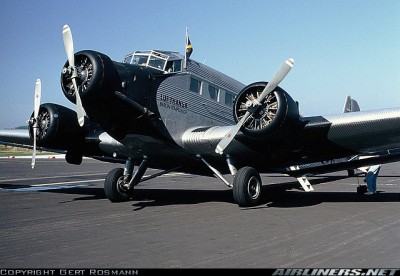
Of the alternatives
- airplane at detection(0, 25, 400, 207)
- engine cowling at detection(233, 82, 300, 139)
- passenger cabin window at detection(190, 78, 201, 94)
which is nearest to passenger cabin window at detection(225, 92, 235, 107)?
airplane at detection(0, 25, 400, 207)

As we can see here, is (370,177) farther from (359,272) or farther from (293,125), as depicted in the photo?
(359,272)

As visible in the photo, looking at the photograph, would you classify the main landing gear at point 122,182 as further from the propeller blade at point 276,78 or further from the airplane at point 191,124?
the propeller blade at point 276,78

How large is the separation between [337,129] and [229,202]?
3.98 meters

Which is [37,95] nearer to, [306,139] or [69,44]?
[69,44]

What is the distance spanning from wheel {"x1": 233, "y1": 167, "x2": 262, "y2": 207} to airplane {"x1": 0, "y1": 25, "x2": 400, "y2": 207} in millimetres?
27

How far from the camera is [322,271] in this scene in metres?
5.39

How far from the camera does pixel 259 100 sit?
11125 millimetres

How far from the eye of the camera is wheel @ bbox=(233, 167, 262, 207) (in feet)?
38.3

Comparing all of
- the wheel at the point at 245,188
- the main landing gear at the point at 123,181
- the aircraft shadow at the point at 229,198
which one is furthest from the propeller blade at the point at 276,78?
the main landing gear at the point at 123,181

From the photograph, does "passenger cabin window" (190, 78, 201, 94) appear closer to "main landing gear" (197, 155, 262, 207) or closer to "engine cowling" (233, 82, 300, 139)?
"engine cowling" (233, 82, 300, 139)

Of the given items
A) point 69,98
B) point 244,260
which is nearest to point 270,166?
point 69,98

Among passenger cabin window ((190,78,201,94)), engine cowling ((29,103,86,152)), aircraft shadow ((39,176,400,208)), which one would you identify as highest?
passenger cabin window ((190,78,201,94))

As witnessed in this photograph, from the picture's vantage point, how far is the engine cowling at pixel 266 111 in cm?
1096

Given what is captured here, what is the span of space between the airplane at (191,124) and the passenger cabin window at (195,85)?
3cm
